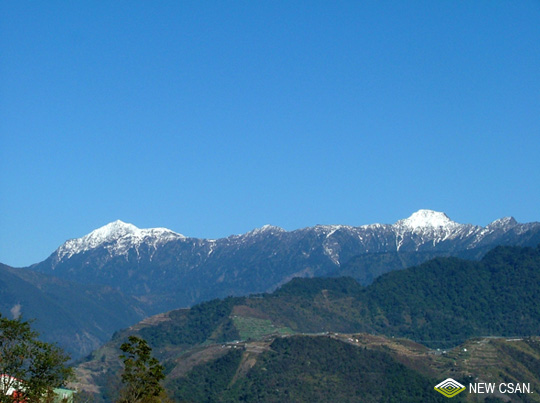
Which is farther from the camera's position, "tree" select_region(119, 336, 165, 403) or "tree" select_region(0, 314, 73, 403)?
"tree" select_region(119, 336, 165, 403)

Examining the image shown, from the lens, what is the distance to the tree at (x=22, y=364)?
87.6 metres

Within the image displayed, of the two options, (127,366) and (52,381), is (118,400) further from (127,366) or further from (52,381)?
(52,381)

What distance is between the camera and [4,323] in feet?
292

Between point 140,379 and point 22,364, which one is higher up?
point 140,379

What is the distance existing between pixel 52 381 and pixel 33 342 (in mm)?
4320

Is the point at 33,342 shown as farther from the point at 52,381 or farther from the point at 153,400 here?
the point at 153,400

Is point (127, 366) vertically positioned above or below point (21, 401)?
above

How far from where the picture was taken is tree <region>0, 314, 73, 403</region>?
87562 millimetres

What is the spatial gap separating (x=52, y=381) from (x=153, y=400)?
1545 centimetres

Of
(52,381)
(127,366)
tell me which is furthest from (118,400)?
(52,381)

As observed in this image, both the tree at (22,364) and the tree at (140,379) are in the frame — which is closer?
the tree at (22,364)

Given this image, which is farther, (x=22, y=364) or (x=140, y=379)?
(x=140, y=379)

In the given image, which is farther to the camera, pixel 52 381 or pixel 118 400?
→ pixel 118 400

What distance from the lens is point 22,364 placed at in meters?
90.1
